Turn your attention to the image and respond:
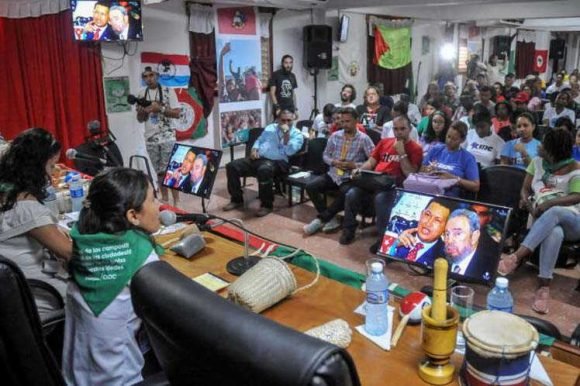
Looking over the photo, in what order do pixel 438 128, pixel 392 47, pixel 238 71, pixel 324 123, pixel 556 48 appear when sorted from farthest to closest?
pixel 556 48 → pixel 392 47 → pixel 238 71 → pixel 324 123 → pixel 438 128

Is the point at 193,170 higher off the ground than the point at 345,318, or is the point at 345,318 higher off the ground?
the point at 193,170

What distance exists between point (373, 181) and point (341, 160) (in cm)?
54

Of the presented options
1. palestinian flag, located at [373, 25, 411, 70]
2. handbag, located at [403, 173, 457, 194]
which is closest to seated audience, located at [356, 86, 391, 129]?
handbag, located at [403, 173, 457, 194]

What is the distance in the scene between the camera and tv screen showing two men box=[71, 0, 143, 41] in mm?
5062

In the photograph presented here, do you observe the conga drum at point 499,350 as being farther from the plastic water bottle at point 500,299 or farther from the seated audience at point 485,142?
the seated audience at point 485,142

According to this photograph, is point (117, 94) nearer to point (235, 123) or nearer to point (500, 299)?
point (235, 123)

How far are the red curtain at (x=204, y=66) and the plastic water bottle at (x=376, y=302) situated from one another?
5.69 meters

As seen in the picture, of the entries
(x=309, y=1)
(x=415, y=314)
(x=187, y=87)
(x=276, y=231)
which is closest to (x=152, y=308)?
(x=415, y=314)

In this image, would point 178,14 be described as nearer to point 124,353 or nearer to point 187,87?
point 187,87

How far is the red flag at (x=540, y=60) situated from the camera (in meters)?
15.2

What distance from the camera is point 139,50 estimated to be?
6.05m

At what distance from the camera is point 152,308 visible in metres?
0.88

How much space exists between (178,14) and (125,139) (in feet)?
6.09

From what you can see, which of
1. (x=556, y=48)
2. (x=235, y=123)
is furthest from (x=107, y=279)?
(x=556, y=48)
